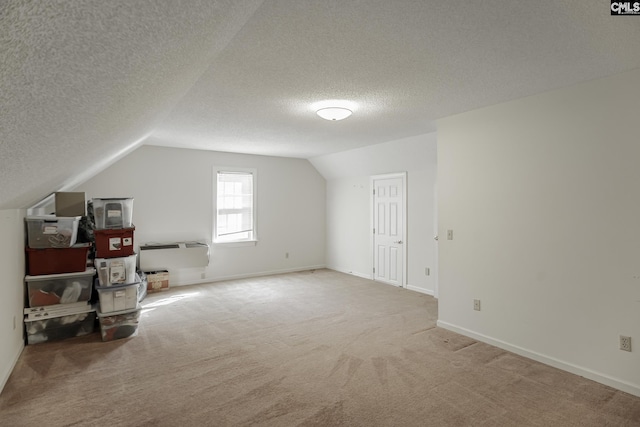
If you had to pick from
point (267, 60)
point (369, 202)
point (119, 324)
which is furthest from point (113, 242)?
point (369, 202)

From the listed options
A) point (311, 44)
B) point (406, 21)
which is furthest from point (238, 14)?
point (406, 21)

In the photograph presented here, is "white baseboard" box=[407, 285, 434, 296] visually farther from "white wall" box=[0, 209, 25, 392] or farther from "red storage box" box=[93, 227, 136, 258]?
"white wall" box=[0, 209, 25, 392]

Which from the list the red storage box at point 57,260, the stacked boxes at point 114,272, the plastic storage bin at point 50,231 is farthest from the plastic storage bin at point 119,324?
the plastic storage bin at point 50,231

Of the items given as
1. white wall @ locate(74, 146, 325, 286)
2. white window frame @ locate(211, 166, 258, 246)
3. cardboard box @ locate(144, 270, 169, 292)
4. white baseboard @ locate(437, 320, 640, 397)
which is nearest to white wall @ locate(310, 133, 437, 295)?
white wall @ locate(74, 146, 325, 286)

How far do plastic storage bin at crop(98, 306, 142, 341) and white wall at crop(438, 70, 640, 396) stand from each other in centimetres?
346

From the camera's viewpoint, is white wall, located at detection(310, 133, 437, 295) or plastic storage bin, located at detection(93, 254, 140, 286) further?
white wall, located at detection(310, 133, 437, 295)

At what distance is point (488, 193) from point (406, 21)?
2.26 metres

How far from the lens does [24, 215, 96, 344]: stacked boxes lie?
11.4ft

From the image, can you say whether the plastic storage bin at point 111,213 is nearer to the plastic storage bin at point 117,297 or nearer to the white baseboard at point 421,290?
the plastic storage bin at point 117,297

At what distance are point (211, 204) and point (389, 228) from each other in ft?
10.9

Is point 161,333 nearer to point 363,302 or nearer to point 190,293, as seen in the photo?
point 190,293

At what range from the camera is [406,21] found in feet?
6.24

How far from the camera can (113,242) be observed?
12.2ft

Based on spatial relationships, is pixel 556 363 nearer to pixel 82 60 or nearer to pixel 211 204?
pixel 82 60
